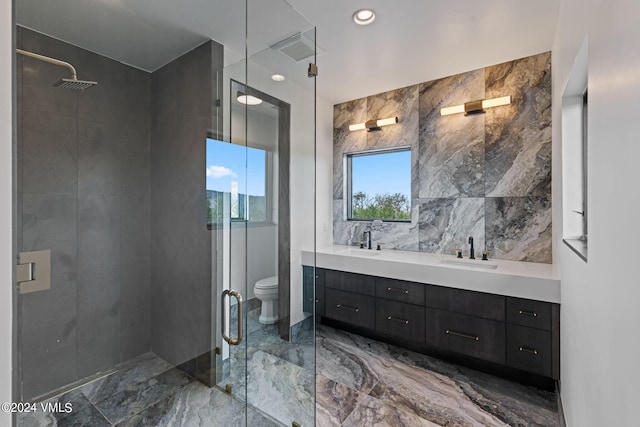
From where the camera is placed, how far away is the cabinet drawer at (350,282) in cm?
290

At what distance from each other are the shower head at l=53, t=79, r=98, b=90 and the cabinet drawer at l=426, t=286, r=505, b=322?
262 cm

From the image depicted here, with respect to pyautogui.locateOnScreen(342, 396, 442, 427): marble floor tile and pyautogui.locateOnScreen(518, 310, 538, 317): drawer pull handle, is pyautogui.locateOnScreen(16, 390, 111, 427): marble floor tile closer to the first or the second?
pyautogui.locateOnScreen(342, 396, 442, 427): marble floor tile

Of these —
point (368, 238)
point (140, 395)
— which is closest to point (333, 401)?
point (140, 395)

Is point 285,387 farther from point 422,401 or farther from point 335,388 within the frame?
point 422,401

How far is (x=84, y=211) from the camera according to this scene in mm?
1484

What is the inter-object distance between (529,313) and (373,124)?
7.69ft

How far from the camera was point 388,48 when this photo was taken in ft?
8.16

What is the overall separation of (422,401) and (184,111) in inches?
98.5

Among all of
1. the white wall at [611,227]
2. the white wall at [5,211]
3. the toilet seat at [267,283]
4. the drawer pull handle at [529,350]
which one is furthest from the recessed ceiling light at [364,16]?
the drawer pull handle at [529,350]

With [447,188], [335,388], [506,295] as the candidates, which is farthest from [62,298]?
[447,188]

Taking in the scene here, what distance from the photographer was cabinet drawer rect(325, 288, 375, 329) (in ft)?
9.53

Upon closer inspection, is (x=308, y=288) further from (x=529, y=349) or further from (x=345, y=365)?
(x=529, y=349)

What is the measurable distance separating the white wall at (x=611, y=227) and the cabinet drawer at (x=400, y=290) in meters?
1.30

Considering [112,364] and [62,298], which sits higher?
[62,298]
